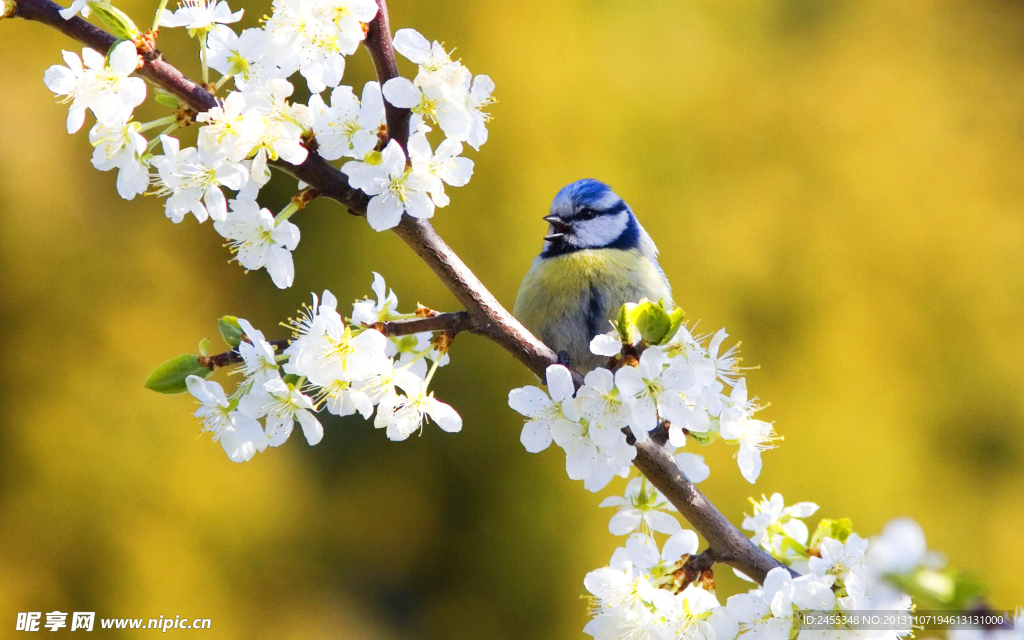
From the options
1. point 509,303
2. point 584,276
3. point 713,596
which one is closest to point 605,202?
point 584,276

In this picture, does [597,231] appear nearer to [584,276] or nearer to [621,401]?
[584,276]

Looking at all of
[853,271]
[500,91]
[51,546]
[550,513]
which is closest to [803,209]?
[853,271]

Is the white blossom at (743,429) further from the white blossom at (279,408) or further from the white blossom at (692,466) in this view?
the white blossom at (279,408)

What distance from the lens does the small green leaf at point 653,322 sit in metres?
0.92

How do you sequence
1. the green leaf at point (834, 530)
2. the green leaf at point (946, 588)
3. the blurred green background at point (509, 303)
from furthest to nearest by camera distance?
1. the blurred green background at point (509, 303)
2. the green leaf at point (834, 530)
3. the green leaf at point (946, 588)

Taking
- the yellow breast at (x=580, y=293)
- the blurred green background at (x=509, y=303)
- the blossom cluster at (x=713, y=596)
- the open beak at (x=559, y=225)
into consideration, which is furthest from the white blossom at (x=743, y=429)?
the blurred green background at (x=509, y=303)

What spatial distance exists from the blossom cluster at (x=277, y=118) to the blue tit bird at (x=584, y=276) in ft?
2.69

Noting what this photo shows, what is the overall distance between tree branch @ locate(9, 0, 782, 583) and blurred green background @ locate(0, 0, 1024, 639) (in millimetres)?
1966

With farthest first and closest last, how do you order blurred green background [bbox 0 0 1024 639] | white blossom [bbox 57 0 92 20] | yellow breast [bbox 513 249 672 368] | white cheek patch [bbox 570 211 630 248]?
blurred green background [bbox 0 0 1024 639]
white cheek patch [bbox 570 211 630 248]
yellow breast [bbox 513 249 672 368]
white blossom [bbox 57 0 92 20]

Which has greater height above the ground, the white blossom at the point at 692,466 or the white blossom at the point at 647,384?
the white blossom at the point at 692,466

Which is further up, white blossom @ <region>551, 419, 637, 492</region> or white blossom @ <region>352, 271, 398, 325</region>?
white blossom @ <region>352, 271, 398, 325</region>

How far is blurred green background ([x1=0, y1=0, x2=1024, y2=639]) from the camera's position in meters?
2.96

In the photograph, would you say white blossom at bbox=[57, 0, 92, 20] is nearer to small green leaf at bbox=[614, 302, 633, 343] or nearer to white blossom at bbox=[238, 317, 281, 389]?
white blossom at bbox=[238, 317, 281, 389]

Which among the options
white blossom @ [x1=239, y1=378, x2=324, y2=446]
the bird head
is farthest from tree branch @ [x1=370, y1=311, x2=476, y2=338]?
the bird head
